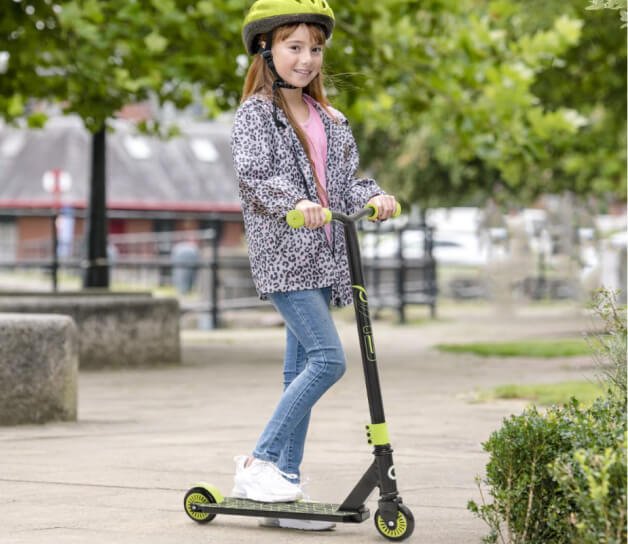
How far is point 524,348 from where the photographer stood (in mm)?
13648

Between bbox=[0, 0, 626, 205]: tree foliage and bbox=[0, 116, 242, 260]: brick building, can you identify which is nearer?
bbox=[0, 0, 626, 205]: tree foliage

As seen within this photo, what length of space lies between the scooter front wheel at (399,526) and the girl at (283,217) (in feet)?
1.08

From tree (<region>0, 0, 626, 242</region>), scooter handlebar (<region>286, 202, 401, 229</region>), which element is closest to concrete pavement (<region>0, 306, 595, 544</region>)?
scooter handlebar (<region>286, 202, 401, 229</region>)

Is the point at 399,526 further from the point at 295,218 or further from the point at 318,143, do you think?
the point at 318,143

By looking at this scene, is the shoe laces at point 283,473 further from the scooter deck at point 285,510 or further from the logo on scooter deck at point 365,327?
the logo on scooter deck at point 365,327

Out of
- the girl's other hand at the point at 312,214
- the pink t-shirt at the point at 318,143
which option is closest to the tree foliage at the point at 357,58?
the pink t-shirt at the point at 318,143

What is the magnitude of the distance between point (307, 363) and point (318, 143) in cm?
75

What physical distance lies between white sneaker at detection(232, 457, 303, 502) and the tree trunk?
28.7 feet

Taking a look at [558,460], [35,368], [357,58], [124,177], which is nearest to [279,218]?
[558,460]

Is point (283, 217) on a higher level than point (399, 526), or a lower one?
higher

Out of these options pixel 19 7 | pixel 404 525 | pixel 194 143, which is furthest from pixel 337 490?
pixel 194 143

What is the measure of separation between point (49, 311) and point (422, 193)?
1196 centimetres

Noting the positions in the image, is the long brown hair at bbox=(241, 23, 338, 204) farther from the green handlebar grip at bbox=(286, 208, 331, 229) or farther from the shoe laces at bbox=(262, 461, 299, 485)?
the shoe laces at bbox=(262, 461, 299, 485)

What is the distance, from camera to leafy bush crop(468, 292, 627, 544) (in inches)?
139
